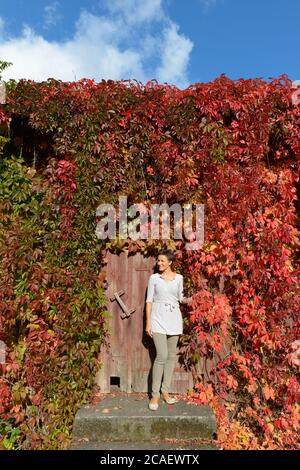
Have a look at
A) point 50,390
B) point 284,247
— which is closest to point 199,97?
point 284,247

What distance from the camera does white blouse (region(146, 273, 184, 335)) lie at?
413 centimetres

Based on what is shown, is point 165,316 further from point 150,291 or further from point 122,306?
point 122,306

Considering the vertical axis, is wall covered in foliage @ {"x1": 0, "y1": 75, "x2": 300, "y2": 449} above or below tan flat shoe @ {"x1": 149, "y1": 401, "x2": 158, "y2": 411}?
above

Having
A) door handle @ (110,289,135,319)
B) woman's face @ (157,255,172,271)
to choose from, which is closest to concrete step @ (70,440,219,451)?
door handle @ (110,289,135,319)

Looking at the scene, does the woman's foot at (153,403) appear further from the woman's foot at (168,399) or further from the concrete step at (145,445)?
the concrete step at (145,445)

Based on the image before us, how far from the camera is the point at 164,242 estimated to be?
176 inches

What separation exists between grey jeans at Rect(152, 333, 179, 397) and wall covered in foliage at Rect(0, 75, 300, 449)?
0.31 meters

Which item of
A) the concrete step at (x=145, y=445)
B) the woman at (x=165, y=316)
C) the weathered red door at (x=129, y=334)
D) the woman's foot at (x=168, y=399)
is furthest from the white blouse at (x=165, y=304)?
the concrete step at (x=145, y=445)

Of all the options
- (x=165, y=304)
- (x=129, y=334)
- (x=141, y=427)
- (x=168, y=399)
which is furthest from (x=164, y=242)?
(x=141, y=427)

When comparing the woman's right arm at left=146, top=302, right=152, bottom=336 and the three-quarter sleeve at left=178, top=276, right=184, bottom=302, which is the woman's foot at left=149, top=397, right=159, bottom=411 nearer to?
the woman's right arm at left=146, top=302, right=152, bottom=336

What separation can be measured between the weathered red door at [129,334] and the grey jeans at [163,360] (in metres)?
0.39

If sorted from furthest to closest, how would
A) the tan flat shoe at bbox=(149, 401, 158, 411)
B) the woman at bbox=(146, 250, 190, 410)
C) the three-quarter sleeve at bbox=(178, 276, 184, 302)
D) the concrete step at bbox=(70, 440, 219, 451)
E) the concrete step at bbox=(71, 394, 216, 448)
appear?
the three-quarter sleeve at bbox=(178, 276, 184, 302) → the woman at bbox=(146, 250, 190, 410) → the tan flat shoe at bbox=(149, 401, 158, 411) → the concrete step at bbox=(71, 394, 216, 448) → the concrete step at bbox=(70, 440, 219, 451)

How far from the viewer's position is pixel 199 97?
4.23 m

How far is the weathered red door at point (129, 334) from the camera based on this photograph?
4.54 metres
